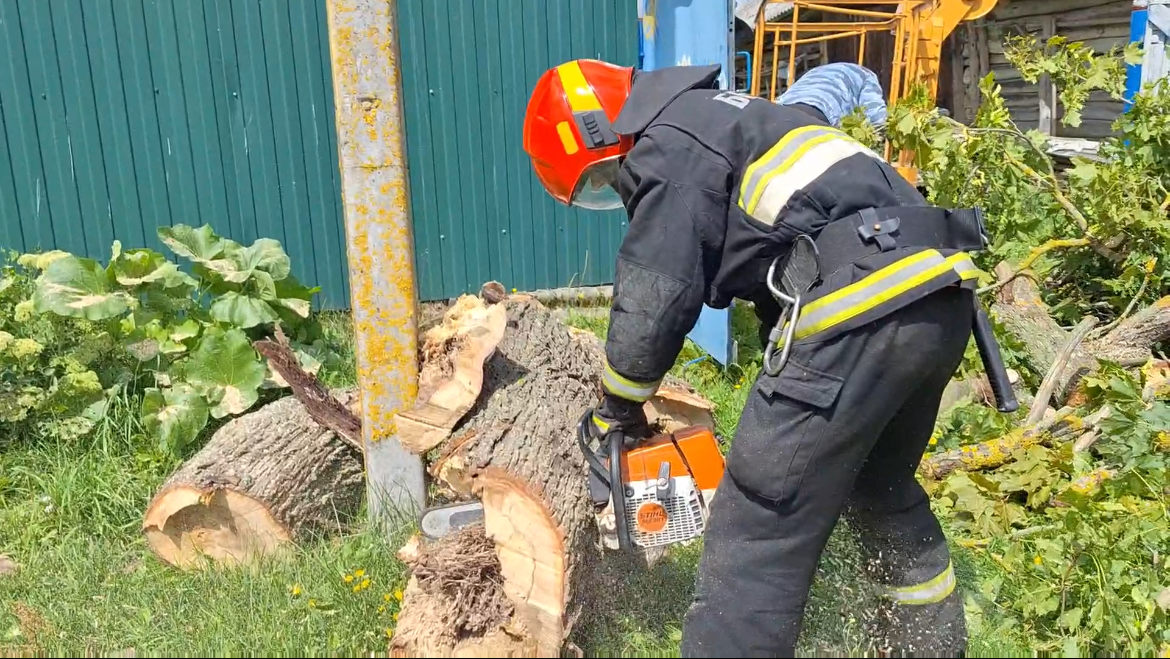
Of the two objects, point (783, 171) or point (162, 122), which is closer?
point (783, 171)

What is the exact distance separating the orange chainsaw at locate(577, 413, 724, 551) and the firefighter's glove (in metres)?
0.02

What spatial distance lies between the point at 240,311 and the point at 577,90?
2.42 metres

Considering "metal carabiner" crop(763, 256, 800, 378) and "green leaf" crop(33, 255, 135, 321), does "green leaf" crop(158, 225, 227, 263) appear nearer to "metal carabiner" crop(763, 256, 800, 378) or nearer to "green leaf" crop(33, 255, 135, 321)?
"green leaf" crop(33, 255, 135, 321)

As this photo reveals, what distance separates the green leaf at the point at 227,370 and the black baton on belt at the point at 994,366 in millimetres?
2971

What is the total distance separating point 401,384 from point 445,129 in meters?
3.29

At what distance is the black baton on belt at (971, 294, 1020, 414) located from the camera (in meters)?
2.65

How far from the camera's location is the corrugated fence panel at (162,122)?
558 cm

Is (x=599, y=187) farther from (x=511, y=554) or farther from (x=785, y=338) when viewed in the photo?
(x=511, y=554)

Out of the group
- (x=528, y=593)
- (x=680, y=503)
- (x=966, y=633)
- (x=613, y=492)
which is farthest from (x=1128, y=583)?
(x=528, y=593)

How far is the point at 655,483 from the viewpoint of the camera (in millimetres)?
2730

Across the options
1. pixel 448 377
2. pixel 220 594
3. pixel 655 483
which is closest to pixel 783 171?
pixel 655 483

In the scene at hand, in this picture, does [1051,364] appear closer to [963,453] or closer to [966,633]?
[963,453]

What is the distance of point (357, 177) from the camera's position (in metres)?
3.16

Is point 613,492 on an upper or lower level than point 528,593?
upper
